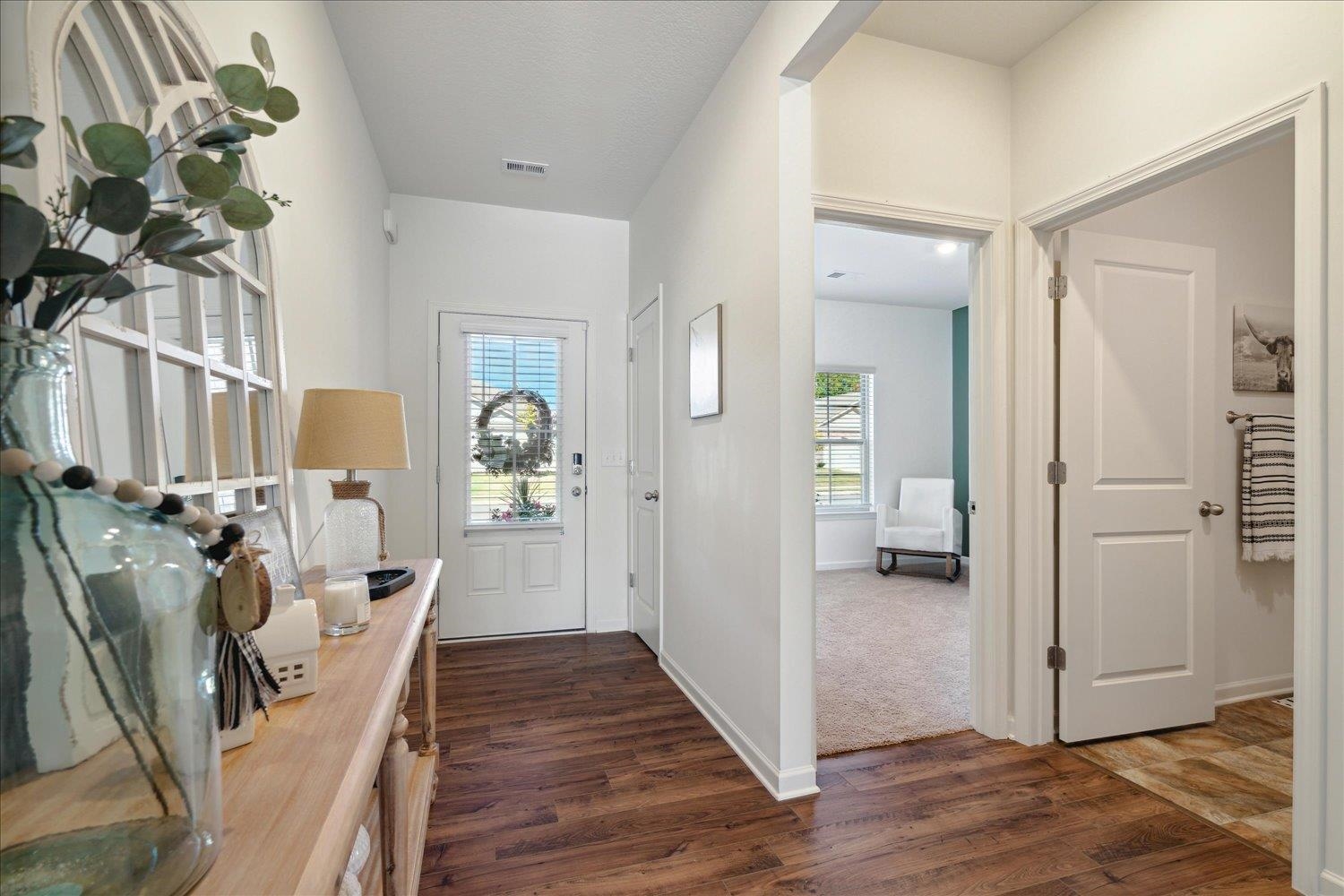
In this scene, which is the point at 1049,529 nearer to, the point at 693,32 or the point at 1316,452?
the point at 1316,452

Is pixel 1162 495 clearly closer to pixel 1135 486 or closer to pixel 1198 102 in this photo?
pixel 1135 486

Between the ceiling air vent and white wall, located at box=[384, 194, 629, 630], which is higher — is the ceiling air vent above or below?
above

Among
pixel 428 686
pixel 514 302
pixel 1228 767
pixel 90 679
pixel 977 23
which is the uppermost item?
pixel 977 23

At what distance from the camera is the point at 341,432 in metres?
1.50

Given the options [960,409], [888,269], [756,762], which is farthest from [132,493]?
[960,409]

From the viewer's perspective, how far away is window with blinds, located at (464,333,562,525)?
3.73 meters

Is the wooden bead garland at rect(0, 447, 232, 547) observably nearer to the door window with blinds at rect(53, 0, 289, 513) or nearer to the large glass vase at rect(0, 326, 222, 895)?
the large glass vase at rect(0, 326, 222, 895)

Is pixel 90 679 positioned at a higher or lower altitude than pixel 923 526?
higher

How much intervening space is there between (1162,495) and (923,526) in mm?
3628

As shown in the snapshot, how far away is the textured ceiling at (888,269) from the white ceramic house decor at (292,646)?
3917mm

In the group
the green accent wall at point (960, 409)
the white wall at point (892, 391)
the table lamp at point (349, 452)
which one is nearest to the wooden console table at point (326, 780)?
the table lamp at point (349, 452)

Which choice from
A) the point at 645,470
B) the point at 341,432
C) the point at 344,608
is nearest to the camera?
the point at 344,608

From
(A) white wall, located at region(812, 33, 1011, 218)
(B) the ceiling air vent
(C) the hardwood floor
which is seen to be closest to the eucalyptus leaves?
(C) the hardwood floor

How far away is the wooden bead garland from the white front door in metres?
3.27
